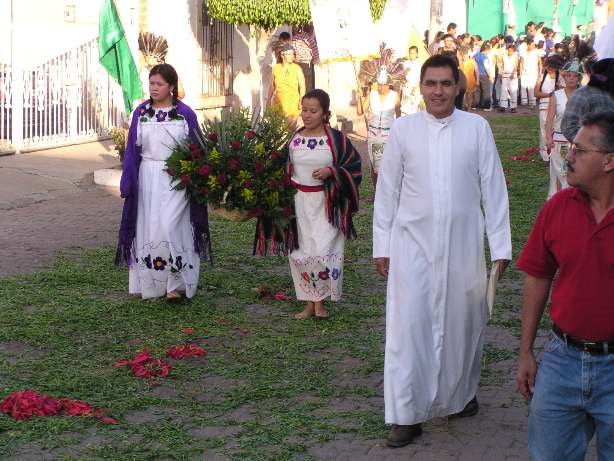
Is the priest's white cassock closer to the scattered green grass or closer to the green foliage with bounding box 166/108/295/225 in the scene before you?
the scattered green grass

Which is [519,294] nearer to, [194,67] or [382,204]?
[382,204]

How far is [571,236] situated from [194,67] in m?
18.5

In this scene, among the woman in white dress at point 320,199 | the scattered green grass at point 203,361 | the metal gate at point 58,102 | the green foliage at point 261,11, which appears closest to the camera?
the scattered green grass at point 203,361

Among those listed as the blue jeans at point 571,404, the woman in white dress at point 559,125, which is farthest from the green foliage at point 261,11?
the blue jeans at point 571,404

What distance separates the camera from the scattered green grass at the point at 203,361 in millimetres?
5871

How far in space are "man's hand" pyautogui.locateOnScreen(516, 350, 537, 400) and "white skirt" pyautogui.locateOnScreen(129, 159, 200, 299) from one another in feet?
16.3

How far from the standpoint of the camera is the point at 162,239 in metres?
8.88

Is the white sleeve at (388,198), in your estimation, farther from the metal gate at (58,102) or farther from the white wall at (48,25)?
the white wall at (48,25)

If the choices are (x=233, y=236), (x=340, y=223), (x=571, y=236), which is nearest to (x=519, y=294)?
(x=340, y=223)

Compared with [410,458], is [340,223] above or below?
above

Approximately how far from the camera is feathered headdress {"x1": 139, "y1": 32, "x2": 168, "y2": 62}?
48.5 feet

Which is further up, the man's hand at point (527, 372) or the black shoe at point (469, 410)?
the man's hand at point (527, 372)

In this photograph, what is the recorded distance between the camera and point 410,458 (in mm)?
5609

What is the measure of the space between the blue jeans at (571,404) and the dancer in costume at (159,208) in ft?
16.9
